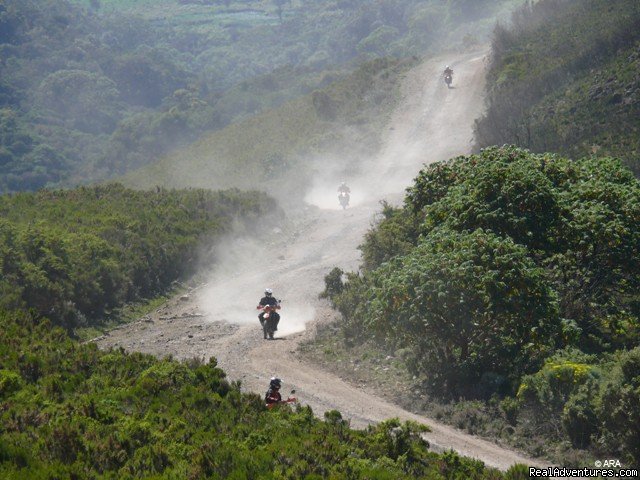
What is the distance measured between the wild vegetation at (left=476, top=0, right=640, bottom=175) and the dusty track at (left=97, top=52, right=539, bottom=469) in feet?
12.8

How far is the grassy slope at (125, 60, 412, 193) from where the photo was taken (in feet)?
181

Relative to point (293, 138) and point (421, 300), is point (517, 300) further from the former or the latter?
point (293, 138)

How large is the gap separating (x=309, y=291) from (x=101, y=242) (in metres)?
8.20

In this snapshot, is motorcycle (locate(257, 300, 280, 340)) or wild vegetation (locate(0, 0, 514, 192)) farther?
wild vegetation (locate(0, 0, 514, 192))

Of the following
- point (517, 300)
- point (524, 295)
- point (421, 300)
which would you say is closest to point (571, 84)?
point (524, 295)

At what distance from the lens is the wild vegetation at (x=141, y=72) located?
11662 centimetres

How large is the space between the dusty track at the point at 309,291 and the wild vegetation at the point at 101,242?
1613 millimetres

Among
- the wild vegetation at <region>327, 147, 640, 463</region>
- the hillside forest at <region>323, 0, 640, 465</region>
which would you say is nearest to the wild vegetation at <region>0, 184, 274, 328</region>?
the hillside forest at <region>323, 0, 640, 465</region>

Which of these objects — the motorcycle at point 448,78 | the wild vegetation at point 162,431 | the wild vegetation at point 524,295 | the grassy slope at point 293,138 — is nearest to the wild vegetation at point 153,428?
the wild vegetation at point 162,431

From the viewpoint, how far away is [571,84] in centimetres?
4419

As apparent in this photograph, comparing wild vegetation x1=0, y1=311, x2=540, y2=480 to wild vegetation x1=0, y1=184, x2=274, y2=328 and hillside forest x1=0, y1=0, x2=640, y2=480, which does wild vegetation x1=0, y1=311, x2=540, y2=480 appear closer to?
hillside forest x1=0, y1=0, x2=640, y2=480

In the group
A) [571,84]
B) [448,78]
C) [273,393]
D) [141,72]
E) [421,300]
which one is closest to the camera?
[273,393]

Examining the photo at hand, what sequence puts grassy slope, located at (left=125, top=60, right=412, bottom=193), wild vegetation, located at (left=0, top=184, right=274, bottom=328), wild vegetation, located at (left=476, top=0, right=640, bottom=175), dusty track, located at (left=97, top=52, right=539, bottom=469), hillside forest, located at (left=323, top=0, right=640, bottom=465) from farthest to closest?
1. grassy slope, located at (left=125, top=60, right=412, bottom=193)
2. wild vegetation, located at (left=476, top=0, right=640, bottom=175)
3. wild vegetation, located at (left=0, top=184, right=274, bottom=328)
4. dusty track, located at (left=97, top=52, right=539, bottom=469)
5. hillside forest, located at (left=323, top=0, right=640, bottom=465)

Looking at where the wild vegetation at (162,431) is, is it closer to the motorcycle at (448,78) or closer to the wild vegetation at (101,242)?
the wild vegetation at (101,242)
